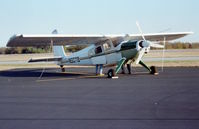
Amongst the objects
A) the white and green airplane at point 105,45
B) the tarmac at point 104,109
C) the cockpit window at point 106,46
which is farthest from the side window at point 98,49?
the tarmac at point 104,109

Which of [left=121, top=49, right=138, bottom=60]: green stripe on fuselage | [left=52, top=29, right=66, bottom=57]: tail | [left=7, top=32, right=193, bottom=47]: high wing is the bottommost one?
[left=52, top=29, right=66, bottom=57]: tail

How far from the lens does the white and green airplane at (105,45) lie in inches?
707

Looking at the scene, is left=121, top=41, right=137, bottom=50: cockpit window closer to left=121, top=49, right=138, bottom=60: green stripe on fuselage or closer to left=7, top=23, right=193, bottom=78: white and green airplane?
left=7, top=23, right=193, bottom=78: white and green airplane

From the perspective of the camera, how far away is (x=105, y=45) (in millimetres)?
19984

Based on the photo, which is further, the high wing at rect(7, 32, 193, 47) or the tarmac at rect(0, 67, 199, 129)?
the high wing at rect(7, 32, 193, 47)

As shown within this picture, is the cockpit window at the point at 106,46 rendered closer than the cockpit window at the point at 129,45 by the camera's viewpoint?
No

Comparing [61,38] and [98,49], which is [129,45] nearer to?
[98,49]

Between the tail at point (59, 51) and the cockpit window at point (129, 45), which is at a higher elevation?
the cockpit window at point (129, 45)

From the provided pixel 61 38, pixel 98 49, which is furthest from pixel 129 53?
pixel 61 38

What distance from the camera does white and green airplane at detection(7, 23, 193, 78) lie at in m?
18.0

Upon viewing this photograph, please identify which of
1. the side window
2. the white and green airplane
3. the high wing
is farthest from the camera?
the side window

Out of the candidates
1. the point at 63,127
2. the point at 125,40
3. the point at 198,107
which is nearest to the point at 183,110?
the point at 198,107

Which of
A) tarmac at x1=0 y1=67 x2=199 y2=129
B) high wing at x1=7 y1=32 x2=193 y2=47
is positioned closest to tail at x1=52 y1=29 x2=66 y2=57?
high wing at x1=7 y1=32 x2=193 y2=47

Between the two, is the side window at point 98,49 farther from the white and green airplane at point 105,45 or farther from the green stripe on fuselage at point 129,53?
the green stripe on fuselage at point 129,53
